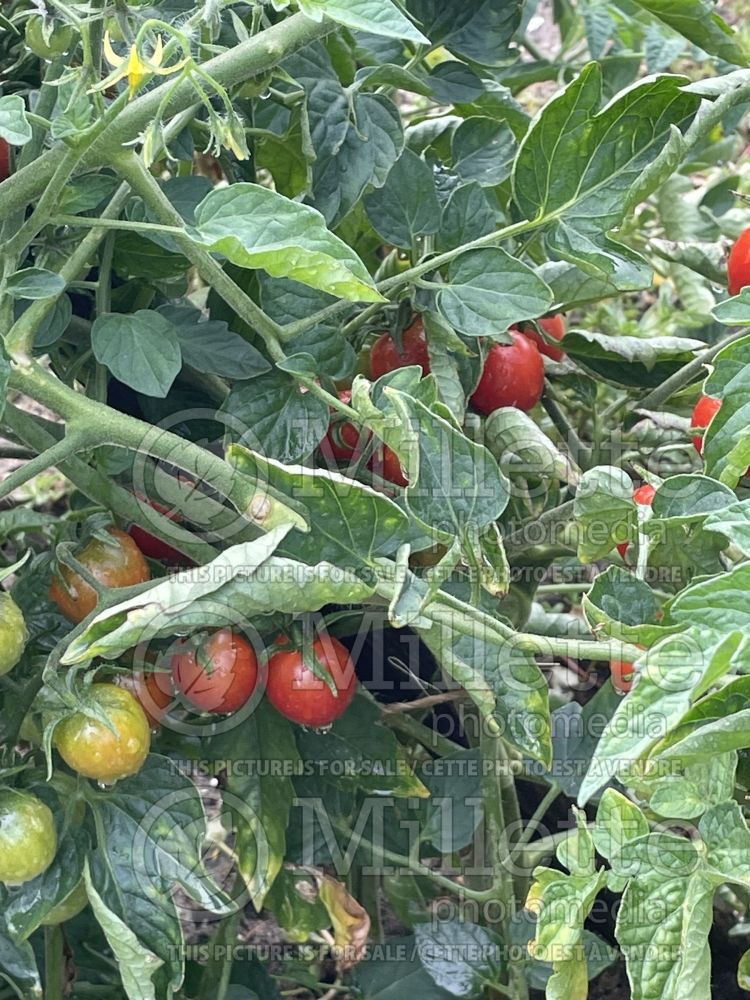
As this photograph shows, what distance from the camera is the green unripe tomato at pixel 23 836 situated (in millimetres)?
660

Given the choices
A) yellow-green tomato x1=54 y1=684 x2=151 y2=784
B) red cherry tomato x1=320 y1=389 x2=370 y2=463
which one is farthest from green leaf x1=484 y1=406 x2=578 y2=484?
yellow-green tomato x1=54 y1=684 x2=151 y2=784

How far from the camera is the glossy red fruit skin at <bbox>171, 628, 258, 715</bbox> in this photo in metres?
0.74

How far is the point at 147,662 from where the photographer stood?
78 centimetres

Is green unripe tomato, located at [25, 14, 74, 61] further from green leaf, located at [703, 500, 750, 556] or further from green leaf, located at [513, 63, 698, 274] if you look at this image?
green leaf, located at [703, 500, 750, 556]

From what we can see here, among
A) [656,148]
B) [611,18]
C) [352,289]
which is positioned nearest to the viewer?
[352,289]

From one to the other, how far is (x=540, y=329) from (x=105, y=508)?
390 mm

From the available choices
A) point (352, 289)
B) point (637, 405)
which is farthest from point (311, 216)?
point (637, 405)

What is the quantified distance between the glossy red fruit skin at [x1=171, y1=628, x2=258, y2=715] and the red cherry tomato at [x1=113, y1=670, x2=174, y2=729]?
0.02m

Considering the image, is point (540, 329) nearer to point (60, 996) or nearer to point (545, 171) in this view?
point (545, 171)

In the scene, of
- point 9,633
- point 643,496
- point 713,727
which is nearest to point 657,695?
point 713,727

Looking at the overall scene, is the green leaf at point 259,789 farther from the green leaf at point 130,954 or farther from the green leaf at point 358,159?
the green leaf at point 358,159

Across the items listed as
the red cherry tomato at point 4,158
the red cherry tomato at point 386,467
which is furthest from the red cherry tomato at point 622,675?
the red cherry tomato at point 4,158

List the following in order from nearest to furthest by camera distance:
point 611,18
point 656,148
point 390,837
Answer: point 656,148, point 390,837, point 611,18

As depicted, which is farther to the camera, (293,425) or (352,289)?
(293,425)
